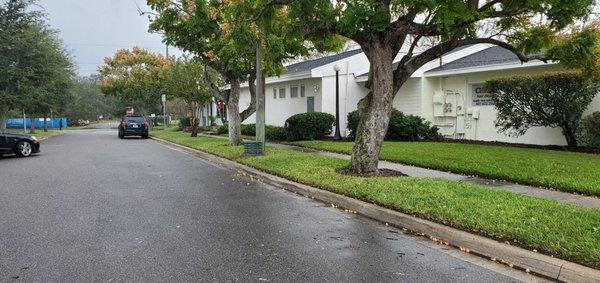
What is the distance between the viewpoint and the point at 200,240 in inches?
236

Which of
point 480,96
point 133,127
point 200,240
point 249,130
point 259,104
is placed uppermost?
point 480,96

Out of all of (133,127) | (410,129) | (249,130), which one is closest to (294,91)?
(249,130)

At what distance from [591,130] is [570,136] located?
81 cm

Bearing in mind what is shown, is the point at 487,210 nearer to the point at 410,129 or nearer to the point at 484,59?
the point at 410,129

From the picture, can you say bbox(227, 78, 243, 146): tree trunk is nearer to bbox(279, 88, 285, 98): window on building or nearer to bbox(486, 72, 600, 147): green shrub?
bbox(279, 88, 285, 98): window on building

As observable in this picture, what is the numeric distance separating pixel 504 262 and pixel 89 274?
4219mm

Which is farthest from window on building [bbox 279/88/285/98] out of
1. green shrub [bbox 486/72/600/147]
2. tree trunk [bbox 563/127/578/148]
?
tree trunk [bbox 563/127/578/148]

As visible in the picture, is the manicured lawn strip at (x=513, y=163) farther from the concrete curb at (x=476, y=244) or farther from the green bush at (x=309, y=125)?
the green bush at (x=309, y=125)

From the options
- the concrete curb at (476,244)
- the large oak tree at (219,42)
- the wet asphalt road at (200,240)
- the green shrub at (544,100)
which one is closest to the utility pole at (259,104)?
the large oak tree at (219,42)

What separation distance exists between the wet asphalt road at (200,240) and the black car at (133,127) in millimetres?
20613

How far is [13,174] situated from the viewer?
1249 cm

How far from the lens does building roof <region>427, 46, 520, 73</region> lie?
16984 mm

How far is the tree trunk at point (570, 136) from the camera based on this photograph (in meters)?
14.5

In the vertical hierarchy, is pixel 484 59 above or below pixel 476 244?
above
